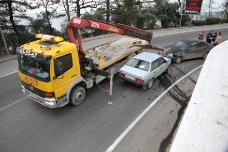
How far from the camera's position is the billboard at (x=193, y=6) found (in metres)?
29.3

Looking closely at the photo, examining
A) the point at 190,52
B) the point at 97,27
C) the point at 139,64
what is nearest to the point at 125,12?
the point at 190,52

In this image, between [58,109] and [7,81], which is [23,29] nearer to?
[7,81]

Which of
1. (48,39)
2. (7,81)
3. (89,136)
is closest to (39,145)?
(89,136)

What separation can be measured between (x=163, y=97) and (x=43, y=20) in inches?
787

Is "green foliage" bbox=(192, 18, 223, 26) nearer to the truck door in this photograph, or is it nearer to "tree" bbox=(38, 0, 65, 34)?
"tree" bbox=(38, 0, 65, 34)

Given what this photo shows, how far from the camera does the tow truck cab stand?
7.65m

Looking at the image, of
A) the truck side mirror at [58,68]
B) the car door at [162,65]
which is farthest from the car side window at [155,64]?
the truck side mirror at [58,68]

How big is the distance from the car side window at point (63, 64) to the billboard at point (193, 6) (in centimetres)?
2614

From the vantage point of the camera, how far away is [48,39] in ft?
27.8

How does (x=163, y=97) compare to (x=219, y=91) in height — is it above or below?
below

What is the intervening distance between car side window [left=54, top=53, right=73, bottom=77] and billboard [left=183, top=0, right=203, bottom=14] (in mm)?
26137

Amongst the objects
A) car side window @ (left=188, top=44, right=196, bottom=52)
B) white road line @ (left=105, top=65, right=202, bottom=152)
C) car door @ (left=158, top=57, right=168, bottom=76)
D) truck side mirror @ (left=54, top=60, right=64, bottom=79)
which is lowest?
white road line @ (left=105, top=65, right=202, bottom=152)

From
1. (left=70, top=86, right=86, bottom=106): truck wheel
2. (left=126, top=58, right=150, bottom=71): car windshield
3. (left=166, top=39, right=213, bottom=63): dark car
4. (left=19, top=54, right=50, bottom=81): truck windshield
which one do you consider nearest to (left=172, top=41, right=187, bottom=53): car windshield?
(left=166, top=39, right=213, bottom=63): dark car

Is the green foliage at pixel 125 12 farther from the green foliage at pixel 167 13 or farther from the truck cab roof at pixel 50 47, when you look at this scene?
the truck cab roof at pixel 50 47
